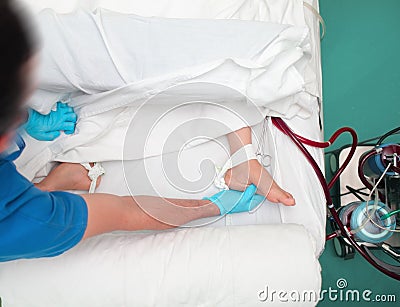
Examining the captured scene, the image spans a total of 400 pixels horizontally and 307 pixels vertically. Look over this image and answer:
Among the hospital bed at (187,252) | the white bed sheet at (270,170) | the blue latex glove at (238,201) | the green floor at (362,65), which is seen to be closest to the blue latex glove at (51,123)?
the hospital bed at (187,252)

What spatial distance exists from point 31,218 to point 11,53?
41cm

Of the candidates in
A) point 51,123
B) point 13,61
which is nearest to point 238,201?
point 51,123

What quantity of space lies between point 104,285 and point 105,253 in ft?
0.22

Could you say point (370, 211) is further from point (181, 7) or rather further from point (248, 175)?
point (181, 7)

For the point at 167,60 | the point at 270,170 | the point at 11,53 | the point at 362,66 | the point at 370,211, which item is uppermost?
the point at 362,66

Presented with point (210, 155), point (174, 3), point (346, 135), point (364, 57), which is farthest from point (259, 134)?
point (364, 57)

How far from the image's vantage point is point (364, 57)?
1.56 meters

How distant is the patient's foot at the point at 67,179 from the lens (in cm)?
107

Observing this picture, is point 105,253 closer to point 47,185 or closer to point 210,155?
point 47,185

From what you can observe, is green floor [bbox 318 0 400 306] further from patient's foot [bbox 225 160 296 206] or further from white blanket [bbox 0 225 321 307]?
white blanket [bbox 0 225 321 307]

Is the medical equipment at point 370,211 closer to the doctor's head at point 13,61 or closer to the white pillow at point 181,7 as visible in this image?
the white pillow at point 181,7

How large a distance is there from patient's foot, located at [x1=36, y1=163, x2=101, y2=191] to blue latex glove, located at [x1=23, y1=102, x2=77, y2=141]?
83mm

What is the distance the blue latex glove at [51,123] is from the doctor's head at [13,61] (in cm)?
61

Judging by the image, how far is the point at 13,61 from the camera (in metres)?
0.44
